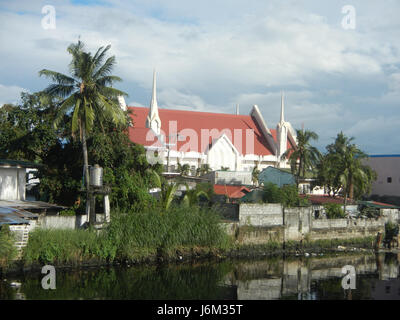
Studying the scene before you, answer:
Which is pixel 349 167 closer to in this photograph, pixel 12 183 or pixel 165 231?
pixel 165 231

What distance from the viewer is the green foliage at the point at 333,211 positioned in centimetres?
3431

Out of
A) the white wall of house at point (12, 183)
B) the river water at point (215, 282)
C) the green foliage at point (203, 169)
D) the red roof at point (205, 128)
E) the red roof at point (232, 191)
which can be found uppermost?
the red roof at point (205, 128)

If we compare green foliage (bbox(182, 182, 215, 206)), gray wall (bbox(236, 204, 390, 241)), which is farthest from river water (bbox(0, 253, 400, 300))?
green foliage (bbox(182, 182, 215, 206))

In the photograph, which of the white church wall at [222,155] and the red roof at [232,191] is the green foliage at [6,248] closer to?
the red roof at [232,191]

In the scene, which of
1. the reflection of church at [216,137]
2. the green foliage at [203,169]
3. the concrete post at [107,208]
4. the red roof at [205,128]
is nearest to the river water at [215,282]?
the concrete post at [107,208]

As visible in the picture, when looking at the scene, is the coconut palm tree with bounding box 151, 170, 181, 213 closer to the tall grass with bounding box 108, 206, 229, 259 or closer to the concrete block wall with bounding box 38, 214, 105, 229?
the tall grass with bounding box 108, 206, 229, 259

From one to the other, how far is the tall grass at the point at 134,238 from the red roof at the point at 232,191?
7656 millimetres

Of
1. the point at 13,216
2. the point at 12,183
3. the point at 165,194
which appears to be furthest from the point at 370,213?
the point at 13,216

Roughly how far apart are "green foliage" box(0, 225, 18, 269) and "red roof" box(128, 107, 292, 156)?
33.7 meters

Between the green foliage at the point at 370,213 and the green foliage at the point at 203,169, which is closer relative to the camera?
the green foliage at the point at 370,213

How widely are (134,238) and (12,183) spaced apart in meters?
7.84

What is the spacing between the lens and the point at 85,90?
24.4 m
